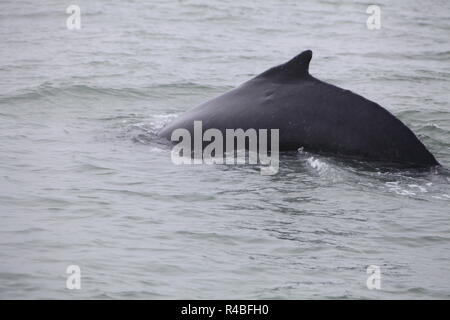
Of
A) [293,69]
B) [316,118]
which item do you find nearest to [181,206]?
[316,118]

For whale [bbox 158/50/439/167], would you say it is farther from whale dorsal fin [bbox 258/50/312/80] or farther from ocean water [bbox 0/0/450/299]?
ocean water [bbox 0/0/450/299]

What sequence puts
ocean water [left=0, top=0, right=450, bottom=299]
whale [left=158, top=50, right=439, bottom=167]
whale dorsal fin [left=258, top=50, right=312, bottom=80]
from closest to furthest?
ocean water [left=0, top=0, right=450, bottom=299] < whale [left=158, top=50, right=439, bottom=167] < whale dorsal fin [left=258, top=50, right=312, bottom=80]

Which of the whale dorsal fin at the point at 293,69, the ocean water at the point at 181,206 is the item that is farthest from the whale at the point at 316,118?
the ocean water at the point at 181,206

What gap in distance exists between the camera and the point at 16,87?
1414 centimetres

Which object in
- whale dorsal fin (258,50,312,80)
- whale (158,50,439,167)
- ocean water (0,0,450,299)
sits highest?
whale dorsal fin (258,50,312,80)

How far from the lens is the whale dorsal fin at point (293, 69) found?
8.74 meters

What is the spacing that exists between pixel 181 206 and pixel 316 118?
166cm

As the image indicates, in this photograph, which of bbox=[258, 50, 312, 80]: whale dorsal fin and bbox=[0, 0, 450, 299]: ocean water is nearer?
bbox=[0, 0, 450, 299]: ocean water

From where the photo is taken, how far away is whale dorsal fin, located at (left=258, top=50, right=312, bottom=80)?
8.74 meters

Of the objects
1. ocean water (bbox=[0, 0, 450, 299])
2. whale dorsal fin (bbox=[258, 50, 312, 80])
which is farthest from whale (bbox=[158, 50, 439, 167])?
ocean water (bbox=[0, 0, 450, 299])

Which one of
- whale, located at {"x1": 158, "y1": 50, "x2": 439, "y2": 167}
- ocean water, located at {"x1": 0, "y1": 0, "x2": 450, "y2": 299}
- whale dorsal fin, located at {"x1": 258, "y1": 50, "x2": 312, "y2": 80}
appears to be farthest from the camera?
whale dorsal fin, located at {"x1": 258, "y1": 50, "x2": 312, "y2": 80}

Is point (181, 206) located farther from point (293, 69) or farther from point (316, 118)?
point (293, 69)
